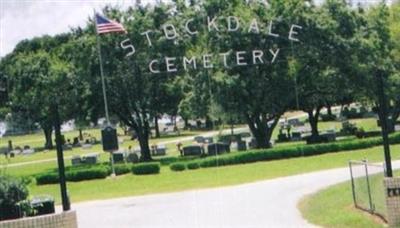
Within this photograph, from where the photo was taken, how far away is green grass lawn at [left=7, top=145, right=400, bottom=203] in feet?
70.8

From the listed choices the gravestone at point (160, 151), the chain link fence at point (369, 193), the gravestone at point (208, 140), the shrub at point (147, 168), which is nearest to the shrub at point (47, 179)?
the shrub at point (147, 168)

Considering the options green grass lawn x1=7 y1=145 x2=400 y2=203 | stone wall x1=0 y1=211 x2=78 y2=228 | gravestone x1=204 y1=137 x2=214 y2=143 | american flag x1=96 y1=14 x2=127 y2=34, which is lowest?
green grass lawn x1=7 y1=145 x2=400 y2=203

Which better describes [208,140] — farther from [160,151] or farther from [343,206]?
[343,206]

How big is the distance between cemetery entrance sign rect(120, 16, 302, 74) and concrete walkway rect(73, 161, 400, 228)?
1173 cm

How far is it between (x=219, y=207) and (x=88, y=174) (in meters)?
12.0

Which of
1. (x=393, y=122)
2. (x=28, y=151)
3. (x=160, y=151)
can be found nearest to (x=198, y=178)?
→ (x=160, y=151)

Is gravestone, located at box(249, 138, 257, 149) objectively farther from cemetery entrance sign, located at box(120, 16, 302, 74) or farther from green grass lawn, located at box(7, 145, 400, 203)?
green grass lawn, located at box(7, 145, 400, 203)

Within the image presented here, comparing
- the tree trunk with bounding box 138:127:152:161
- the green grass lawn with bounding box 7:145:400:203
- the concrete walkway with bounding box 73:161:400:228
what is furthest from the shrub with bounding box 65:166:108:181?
the concrete walkway with bounding box 73:161:400:228

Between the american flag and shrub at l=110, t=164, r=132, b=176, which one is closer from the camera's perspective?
the american flag

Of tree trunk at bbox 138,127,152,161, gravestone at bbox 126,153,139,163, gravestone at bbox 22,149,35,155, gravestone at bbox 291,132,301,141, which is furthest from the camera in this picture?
gravestone at bbox 22,149,35,155

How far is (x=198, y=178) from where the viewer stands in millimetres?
23688

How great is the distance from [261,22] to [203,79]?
400cm

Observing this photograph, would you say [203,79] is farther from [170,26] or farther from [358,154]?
[358,154]

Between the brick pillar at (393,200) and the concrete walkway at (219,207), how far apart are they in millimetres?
1438
